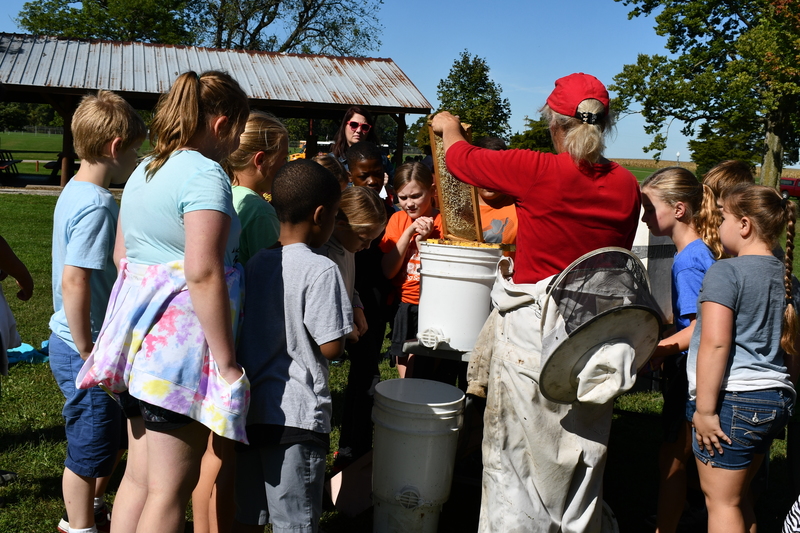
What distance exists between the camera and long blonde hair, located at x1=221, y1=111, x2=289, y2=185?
9.27 feet

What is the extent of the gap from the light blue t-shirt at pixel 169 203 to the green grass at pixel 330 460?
184cm

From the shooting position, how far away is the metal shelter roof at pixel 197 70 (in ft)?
55.8

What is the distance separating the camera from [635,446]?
4660 millimetres

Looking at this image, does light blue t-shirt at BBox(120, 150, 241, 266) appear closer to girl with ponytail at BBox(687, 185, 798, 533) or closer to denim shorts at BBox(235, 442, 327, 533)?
denim shorts at BBox(235, 442, 327, 533)

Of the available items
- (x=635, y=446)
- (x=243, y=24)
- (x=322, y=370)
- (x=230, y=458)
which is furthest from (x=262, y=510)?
(x=243, y=24)

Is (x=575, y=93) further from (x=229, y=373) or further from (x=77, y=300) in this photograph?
(x=77, y=300)

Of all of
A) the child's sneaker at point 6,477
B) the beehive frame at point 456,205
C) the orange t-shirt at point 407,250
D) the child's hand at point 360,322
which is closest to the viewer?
the child's hand at point 360,322

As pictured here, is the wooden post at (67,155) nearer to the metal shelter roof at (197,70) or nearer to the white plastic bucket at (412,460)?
the metal shelter roof at (197,70)

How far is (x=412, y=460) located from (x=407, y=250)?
4.59 ft

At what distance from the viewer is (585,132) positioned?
96.8 inches

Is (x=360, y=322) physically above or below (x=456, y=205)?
below

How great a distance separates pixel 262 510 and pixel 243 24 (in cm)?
3986

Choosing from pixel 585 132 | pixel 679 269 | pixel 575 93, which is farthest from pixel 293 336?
pixel 679 269

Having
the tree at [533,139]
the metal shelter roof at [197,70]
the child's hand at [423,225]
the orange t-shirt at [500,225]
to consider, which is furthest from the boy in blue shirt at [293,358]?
the tree at [533,139]
